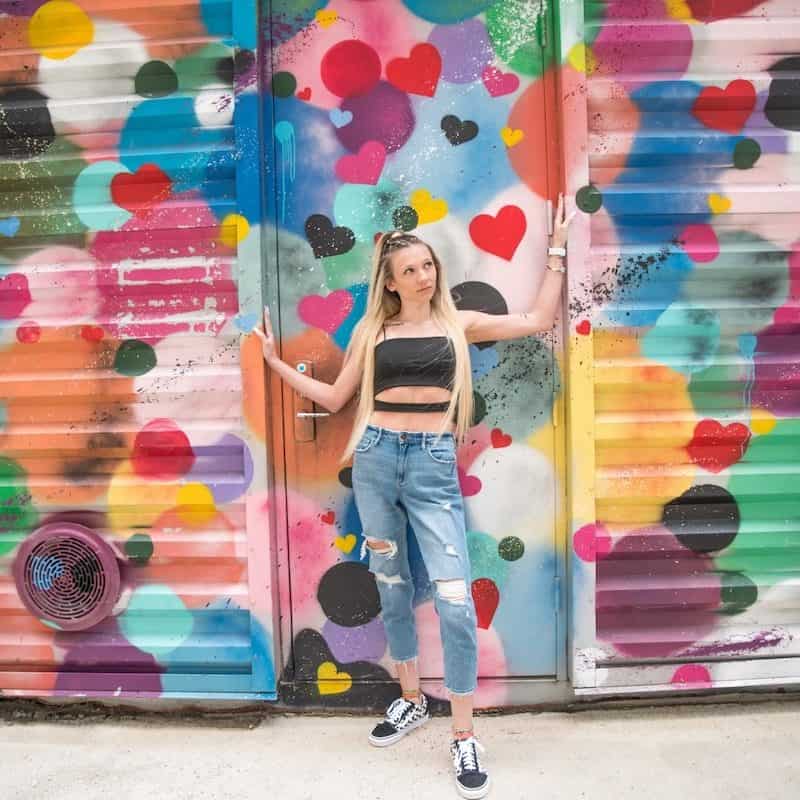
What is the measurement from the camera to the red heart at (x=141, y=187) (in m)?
3.13

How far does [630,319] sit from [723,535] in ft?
3.04

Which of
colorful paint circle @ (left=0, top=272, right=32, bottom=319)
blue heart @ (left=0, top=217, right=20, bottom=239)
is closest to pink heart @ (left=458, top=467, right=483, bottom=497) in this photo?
colorful paint circle @ (left=0, top=272, right=32, bottom=319)

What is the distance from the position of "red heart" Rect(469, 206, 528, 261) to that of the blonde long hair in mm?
283

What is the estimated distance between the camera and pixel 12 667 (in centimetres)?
330

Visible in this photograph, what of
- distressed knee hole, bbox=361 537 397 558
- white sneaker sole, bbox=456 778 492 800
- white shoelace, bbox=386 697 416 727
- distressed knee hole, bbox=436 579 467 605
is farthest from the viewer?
white shoelace, bbox=386 697 416 727

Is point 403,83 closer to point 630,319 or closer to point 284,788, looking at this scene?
point 630,319

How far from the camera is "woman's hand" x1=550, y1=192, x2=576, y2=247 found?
9.58 ft

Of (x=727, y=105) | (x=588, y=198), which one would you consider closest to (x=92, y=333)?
(x=588, y=198)

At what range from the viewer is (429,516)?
2742mm

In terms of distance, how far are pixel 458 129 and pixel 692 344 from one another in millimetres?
1235

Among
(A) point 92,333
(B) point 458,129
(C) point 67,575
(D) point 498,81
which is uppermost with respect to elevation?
(D) point 498,81

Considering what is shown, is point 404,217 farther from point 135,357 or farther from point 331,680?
point 331,680

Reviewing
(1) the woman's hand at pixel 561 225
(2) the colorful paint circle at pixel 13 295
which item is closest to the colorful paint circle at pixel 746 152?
(1) the woman's hand at pixel 561 225

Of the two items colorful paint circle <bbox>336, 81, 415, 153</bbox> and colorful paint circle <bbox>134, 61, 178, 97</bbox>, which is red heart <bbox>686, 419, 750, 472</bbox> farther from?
colorful paint circle <bbox>134, 61, 178, 97</bbox>
